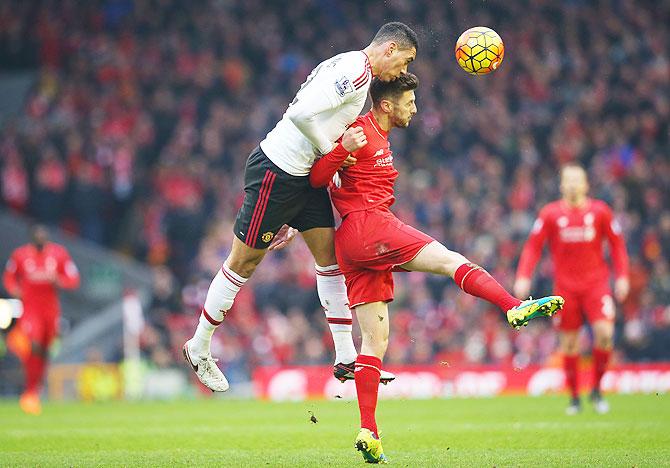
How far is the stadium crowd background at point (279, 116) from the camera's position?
62.8ft

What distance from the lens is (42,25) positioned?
26.3m

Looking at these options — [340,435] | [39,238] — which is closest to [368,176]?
[340,435]

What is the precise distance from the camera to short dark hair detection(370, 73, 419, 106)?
757cm

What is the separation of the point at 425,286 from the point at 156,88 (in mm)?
8044

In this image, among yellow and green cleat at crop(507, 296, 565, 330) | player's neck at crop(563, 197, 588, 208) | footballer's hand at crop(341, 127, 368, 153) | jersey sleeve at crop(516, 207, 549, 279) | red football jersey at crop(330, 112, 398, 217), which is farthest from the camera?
player's neck at crop(563, 197, 588, 208)

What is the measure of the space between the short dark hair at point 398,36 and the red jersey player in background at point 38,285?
28.1 ft

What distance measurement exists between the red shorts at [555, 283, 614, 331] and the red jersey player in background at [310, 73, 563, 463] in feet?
16.2

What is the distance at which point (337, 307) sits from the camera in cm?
830

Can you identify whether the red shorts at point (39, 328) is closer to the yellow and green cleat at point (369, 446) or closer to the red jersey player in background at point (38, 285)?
the red jersey player in background at point (38, 285)

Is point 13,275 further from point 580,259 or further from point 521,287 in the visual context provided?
point 580,259

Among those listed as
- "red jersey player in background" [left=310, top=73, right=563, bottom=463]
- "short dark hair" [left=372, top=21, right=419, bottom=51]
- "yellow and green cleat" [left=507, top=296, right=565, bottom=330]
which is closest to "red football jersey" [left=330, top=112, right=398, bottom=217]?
"red jersey player in background" [left=310, top=73, right=563, bottom=463]

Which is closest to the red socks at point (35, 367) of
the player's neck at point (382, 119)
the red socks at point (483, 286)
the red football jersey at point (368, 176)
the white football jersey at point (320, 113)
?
the white football jersey at point (320, 113)

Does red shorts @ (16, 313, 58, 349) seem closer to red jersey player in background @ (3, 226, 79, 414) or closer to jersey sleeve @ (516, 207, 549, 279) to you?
red jersey player in background @ (3, 226, 79, 414)

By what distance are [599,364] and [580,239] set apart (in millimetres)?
1312
